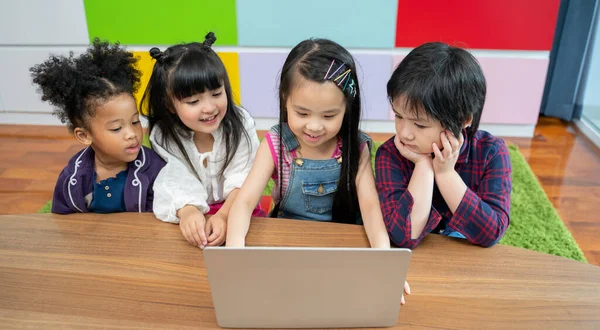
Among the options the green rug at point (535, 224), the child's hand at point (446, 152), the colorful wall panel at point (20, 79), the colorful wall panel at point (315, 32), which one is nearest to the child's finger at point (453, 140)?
the child's hand at point (446, 152)

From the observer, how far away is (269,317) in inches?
28.4

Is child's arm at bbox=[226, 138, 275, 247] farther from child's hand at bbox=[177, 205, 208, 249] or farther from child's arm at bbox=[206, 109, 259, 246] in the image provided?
child's arm at bbox=[206, 109, 259, 246]

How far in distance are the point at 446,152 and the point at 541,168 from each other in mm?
1937

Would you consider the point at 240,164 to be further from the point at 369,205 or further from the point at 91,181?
the point at 369,205

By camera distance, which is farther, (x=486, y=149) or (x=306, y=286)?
(x=486, y=149)

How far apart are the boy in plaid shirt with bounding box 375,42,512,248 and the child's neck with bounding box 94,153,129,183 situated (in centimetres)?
73

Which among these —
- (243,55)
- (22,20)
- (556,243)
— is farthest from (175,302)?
(22,20)

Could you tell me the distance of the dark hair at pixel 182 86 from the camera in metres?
1.23

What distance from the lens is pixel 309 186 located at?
3.97 feet

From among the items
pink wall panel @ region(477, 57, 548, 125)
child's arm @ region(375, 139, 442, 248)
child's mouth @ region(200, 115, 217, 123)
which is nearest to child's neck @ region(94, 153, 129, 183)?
child's mouth @ region(200, 115, 217, 123)

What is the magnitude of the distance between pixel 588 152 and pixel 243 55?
2.10 m

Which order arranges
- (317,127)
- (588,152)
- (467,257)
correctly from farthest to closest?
(588,152) < (317,127) < (467,257)

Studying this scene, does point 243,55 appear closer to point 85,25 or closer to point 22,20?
point 85,25

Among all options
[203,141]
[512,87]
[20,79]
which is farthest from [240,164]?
[20,79]
